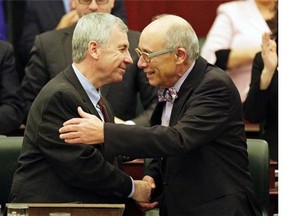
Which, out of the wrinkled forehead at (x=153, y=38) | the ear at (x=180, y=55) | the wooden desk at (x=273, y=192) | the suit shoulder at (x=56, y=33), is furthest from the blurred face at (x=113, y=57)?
the suit shoulder at (x=56, y=33)

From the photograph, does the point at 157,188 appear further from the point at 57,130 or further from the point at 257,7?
the point at 257,7

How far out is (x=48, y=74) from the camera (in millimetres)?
4477

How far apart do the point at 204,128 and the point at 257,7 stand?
5.57 feet

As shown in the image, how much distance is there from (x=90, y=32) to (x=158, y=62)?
0.29 metres

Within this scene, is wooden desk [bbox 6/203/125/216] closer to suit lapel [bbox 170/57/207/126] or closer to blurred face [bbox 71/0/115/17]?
suit lapel [bbox 170/57/207/126]

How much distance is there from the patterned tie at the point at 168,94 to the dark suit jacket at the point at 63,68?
81 cm

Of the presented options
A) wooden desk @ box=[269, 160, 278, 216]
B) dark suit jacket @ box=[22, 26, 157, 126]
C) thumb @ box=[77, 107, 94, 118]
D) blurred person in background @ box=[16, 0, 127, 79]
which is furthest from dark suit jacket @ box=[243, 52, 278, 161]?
thumb @ box=[77, 107, 94, 118]

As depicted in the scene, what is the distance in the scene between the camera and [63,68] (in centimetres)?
443

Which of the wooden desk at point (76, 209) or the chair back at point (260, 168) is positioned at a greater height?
the wooden desk at point (76, 209)

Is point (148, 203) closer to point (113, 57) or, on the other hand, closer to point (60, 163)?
point (60, 163)

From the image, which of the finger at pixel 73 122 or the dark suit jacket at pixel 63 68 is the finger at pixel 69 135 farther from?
the dark suit jacket at pixel 63 68

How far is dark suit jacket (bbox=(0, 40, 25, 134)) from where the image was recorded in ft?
14.8

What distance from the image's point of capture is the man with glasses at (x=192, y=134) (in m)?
3.29
